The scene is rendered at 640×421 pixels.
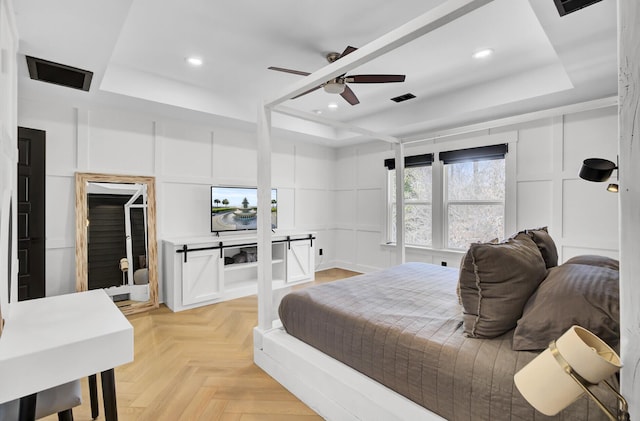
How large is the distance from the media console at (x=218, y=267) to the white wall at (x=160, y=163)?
0.48 metres

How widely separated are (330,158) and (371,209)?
1.31 meters

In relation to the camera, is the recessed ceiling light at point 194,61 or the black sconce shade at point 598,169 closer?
the black sconce shade at point 598,169

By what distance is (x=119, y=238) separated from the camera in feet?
11.8

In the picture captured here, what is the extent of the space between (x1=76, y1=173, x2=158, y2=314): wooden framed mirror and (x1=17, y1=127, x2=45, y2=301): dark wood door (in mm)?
299

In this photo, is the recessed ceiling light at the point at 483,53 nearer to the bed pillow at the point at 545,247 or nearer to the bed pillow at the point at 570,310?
the bed pillow at the point at 545,247

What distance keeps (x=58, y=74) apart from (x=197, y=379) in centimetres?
282

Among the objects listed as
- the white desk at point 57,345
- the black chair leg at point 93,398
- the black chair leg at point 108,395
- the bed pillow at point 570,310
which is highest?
the bed pillow at point 570,310

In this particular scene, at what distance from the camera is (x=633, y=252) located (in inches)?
32.0

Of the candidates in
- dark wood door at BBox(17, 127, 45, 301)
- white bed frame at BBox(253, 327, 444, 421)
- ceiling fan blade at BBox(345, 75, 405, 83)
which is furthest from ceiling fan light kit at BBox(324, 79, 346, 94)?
dark wood door at BBox(17, 127, 45, 301)

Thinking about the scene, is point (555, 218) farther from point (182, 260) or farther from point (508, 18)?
point (182, 260)

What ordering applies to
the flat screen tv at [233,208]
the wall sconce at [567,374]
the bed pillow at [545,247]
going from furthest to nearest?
the flat screen tv at [233,208]
the bed pillow at [545,247]
the wall sconce at [567,374]

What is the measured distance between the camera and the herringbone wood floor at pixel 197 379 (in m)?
1.90

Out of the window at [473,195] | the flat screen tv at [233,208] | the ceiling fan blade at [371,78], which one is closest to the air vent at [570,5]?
the ceiling fan blade at [371,78]

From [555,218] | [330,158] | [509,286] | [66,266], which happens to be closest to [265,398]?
[509,286]
